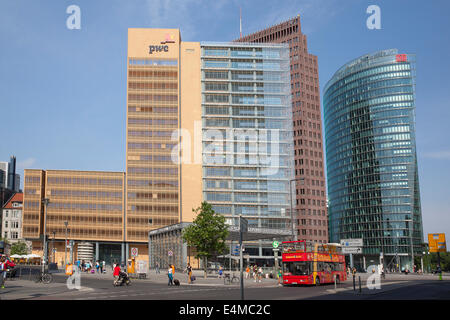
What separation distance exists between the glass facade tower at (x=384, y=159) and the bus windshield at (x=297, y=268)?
140 m

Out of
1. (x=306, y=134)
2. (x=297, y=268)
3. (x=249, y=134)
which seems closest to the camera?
(x=297, y=268)

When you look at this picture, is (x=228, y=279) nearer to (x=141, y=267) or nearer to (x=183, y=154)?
(x=141, y=267)

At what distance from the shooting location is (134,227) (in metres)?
125

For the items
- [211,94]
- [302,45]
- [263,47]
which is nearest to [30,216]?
[211,94]

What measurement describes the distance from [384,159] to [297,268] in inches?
5851

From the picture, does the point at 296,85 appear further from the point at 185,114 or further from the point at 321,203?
the point at 185,114

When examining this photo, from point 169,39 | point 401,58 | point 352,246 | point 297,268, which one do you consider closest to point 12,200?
point 169,39

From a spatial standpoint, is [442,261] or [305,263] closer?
[305,263]

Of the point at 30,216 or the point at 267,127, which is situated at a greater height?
the point at 267,127

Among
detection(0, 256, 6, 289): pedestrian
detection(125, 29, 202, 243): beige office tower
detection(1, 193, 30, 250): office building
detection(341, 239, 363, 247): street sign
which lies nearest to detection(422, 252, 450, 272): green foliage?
detection(125, 29, 202, 243): beige office tower

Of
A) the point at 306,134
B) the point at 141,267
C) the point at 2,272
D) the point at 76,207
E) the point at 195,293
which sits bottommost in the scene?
the point at 195,293

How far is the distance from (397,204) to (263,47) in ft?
277

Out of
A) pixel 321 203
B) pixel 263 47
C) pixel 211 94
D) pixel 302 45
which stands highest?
pixel 302 45

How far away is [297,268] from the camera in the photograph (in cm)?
4269
